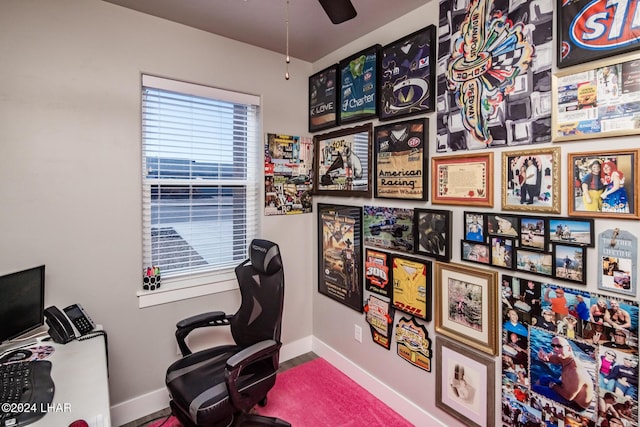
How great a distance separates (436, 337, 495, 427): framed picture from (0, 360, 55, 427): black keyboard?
192cm

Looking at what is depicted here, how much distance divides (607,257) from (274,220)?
7.11 feet

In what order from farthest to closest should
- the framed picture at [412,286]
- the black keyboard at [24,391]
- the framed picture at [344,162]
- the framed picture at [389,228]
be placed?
the framed picture at [344,162]
the framed picture at [389,228]
the framed picture at [412,286]
the black keyboard at [24,391]

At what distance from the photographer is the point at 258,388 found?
172cm

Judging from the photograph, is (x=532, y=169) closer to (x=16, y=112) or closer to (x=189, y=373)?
(x=189, y=373)

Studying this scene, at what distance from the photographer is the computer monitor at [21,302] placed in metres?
1.48

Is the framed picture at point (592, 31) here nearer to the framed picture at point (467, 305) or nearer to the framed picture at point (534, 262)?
the framed picture at point (534, 262)

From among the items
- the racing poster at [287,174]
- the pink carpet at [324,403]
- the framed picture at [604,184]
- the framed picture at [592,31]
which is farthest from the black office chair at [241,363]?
the framed picture at [592,31]

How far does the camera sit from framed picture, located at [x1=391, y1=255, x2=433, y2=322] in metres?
1.93

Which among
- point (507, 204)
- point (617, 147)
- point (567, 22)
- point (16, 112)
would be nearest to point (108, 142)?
point (16, 112)

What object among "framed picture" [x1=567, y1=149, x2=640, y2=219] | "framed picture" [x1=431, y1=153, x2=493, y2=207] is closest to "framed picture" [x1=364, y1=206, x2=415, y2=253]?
"framed picture" [x1=431, y1=153, x2=493, y2=207]

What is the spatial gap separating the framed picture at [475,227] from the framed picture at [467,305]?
0.17m

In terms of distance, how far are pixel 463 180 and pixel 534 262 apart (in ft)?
1.80

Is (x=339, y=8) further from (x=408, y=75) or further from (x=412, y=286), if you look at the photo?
(x=412, y=286)

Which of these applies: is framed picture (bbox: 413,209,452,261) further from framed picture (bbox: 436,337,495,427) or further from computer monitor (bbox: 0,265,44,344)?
computer monitor (bbox: 0,265,44,344)
